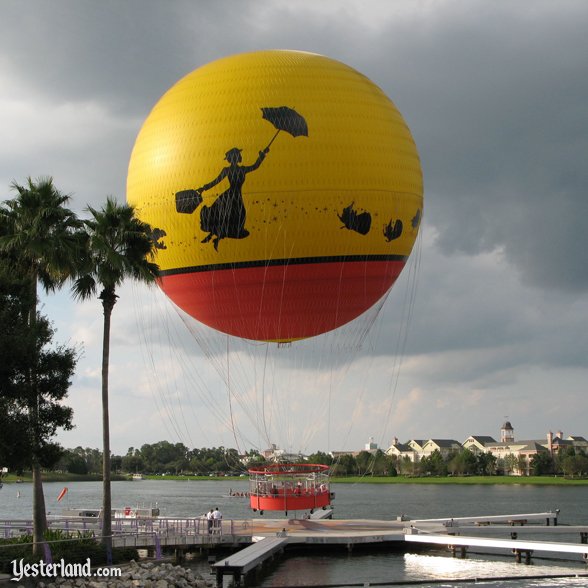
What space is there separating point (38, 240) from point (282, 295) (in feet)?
29.4

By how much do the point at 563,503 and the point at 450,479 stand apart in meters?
65.4

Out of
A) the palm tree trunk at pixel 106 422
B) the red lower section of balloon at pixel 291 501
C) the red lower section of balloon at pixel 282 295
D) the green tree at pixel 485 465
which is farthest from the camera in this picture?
the green tree at pixel 485 465

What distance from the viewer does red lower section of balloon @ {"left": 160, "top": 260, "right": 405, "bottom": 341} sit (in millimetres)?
32094

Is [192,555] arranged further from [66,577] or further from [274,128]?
[274,128]

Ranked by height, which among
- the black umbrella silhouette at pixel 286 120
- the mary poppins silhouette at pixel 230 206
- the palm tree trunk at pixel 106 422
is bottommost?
the palm tree trunk at pixel 106 422

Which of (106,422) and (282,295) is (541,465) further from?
(106,422)

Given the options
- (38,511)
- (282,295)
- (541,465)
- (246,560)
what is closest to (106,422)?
(38,511)

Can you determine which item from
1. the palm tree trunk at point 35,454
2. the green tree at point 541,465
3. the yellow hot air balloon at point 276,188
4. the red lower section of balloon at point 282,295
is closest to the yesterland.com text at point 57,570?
the palm tree trunk at point 35,454

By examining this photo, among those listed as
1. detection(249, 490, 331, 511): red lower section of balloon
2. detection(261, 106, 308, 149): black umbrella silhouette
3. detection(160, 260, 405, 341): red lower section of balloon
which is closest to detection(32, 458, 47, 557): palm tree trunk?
detection(160, 260, 405, 341): red lower section of balloon

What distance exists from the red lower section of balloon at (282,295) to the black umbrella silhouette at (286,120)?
450cm

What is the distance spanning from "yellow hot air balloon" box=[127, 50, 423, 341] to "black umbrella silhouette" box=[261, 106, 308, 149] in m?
0.04

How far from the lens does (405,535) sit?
35.4 m

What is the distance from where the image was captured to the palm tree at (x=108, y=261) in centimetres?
2866

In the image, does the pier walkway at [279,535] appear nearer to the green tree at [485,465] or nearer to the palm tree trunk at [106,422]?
the palm tree trunk at [106,422]
